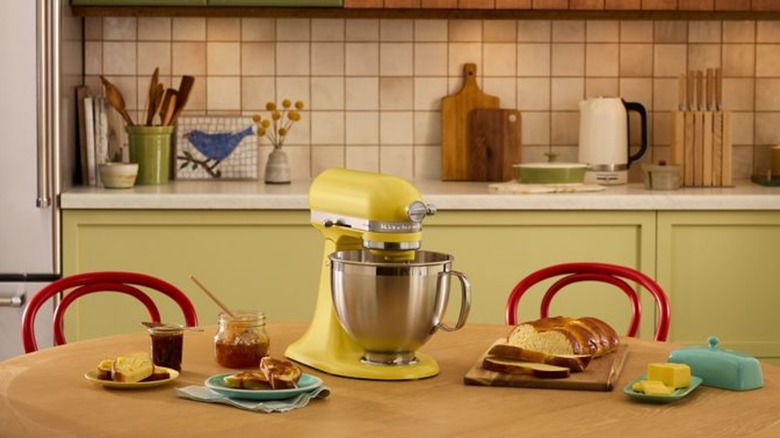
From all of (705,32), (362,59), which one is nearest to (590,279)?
(362,59)

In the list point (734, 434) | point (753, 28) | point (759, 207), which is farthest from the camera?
point (753, 28)

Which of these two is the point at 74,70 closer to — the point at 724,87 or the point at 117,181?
the point at 117,181

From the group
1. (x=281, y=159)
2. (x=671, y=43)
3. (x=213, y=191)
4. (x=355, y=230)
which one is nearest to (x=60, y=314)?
(x=355, y=230)

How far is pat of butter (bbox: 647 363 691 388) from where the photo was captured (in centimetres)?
200

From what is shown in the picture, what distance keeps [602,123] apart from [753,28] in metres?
0.71

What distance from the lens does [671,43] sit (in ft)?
15.5

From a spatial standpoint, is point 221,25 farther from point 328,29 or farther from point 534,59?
point 534,59

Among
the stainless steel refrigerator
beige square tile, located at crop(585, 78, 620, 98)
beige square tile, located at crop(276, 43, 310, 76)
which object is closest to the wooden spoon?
the stainless steel refrigerator

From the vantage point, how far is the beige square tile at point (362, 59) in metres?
4.68

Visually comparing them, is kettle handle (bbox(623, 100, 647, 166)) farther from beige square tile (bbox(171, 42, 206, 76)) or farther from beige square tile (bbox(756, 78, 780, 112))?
beige square tile (bbox(171, 42, 206, 76))

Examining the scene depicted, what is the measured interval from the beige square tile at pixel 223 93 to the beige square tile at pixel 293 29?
224mm

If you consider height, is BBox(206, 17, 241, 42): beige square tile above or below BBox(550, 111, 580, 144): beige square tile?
above

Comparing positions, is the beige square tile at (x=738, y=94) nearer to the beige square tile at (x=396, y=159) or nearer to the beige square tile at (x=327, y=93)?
the beige square tile at (x=396, y=159)

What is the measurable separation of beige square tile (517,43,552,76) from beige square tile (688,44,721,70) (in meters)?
0.51
